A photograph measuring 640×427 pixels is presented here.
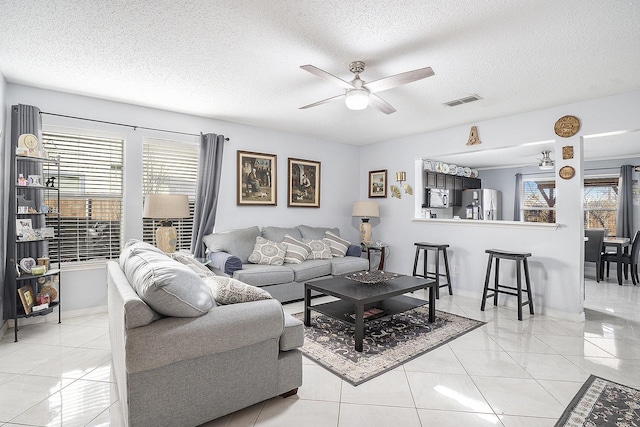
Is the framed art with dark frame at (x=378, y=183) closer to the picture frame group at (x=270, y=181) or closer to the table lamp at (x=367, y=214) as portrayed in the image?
the table lamp at (x=367, y=214)

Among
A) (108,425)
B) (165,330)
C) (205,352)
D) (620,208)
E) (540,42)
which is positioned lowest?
(108,425)

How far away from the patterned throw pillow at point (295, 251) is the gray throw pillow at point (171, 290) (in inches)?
101

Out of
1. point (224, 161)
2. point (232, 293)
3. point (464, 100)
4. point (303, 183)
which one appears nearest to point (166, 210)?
point (224, 161)

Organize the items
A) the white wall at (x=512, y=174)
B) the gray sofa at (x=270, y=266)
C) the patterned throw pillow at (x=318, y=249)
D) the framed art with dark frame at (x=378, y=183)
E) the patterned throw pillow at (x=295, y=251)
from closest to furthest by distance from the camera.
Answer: the gray sofa at (x=270, y=266)
the patterned throw pillow at (x=295, y=251)
the patterned throw pillow at (x=318, y=249)
the framed art with dark frame at (x=378, y=183)
the white wall at (x=512, y=174)

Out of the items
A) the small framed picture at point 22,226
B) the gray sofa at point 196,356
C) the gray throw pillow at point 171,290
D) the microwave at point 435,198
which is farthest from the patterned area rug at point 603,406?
the microwave at point 435,198

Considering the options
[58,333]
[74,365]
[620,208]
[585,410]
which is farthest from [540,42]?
[620,208]

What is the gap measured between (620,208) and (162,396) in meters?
8.35

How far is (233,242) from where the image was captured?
435 centimetres

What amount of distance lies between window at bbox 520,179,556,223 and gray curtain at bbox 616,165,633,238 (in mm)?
1225

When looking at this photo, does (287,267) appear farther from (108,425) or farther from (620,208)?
(620,208)

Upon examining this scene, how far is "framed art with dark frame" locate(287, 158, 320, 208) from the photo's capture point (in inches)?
212

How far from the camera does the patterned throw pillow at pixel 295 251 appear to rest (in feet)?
14.7

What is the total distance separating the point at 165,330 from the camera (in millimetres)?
1629

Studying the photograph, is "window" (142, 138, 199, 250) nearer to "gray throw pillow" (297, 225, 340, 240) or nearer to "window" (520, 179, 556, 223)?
"gray throw pillow" (297, 225, 340, 240)
